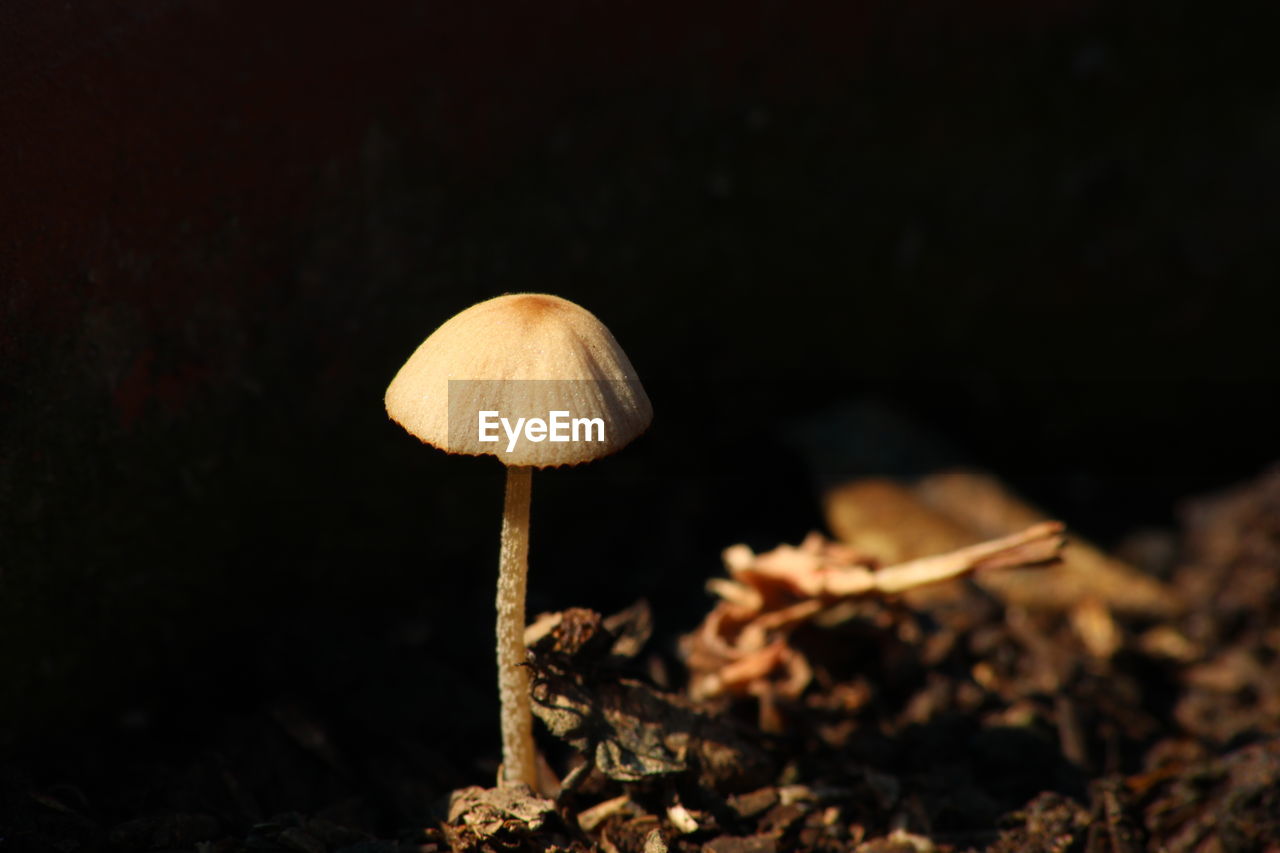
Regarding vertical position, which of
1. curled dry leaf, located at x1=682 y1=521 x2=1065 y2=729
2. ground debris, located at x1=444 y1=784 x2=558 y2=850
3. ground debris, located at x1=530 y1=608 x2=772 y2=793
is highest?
curled dry leaf, located at x1=682 y1=521 x2=1065 y2=729

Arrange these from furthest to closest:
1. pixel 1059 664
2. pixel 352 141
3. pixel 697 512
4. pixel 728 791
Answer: pixel 697 512
pixel 1059 664
pixel 352 141
pixel 728 791

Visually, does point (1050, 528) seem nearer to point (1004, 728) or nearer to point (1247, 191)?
point (1004, 728)

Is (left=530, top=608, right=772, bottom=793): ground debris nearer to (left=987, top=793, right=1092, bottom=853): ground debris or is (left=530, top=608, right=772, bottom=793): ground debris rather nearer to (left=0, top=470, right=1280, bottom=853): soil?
(left=0, top=470, right=1280, bottom=853): soil

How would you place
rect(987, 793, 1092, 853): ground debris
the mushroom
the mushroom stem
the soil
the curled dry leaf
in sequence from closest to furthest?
the mushroom < the mushroom stem < the soil < rect(987, 793, 1092, 853): ground debris < the curled dry leaf

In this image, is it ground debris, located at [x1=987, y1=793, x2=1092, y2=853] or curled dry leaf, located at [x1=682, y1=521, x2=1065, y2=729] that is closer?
ground debris, located at [x1=987, y1=793, x2=1092, y2=853]

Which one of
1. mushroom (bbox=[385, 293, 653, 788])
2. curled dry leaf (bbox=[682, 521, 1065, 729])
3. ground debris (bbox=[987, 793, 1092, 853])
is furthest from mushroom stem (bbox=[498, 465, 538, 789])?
ground debris (bbox=[987, 793, 1092, 853])

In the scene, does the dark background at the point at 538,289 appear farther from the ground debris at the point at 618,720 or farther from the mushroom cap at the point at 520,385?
the mushroom cap at the point at 520,385

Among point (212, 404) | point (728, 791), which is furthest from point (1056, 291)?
point (212, 404)

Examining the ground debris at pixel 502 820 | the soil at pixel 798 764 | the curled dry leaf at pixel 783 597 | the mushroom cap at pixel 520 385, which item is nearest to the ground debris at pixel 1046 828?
the soil at pixel 798 764
